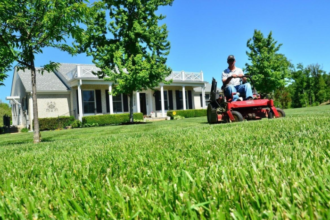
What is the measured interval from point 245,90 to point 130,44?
38.0 feet

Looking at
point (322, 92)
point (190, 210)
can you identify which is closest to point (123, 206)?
point (190, 210)

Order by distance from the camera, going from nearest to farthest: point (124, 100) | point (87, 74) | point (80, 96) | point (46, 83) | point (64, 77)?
point (80, 96), point (87, 74), point (46, 83), point (64, 77), point (124, 100)

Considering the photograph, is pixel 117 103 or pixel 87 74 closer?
pixel 87 74

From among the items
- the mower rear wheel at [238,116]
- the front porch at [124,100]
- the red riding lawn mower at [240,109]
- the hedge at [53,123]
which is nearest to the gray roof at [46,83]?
the front porch at [124,100]

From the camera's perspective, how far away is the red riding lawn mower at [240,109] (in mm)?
6523

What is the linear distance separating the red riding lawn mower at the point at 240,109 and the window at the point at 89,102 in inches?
698

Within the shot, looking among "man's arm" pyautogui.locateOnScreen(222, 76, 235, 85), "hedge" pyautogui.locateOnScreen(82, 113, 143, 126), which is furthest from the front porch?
"man's arm" pyautogui.locateOnScreen(222, 76, 235, 85)

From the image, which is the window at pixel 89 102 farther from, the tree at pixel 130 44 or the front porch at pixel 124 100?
the tree at pixel 130 44

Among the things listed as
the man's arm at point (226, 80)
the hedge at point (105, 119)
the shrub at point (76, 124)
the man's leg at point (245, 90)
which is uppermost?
the man's arm at point (226, 80)

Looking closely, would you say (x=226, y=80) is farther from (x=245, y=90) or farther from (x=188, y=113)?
(x=188, y=113)

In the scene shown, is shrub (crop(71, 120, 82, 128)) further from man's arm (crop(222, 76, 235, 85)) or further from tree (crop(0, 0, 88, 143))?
man's arm (crop(222, 76, 235, 85))

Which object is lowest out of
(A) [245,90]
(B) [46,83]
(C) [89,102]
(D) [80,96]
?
(A) [245,90]

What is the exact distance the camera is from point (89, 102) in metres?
23.5

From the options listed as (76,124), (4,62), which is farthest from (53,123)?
(4,62)
